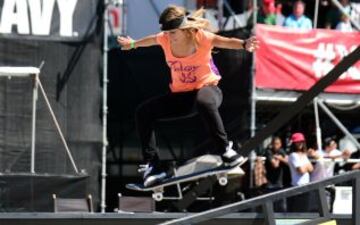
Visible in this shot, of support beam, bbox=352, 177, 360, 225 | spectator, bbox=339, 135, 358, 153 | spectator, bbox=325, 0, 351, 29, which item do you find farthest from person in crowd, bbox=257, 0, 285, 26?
support beam, bbox=352, 177, 360, 225

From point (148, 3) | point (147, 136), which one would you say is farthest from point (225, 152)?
point (148, 3)

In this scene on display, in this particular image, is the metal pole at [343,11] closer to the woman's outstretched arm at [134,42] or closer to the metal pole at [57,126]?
the metal pole at [57,126]

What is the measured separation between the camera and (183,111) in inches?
368

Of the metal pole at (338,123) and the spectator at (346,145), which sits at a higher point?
the metal pole at (338,123)

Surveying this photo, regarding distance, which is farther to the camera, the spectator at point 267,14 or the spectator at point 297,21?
the spectator at point 297,21

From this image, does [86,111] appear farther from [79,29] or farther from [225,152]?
[225,152]

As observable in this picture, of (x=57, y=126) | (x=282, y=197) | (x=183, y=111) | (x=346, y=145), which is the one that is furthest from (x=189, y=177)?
(x=346, y=145)

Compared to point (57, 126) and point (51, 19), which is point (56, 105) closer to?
point (57, 126)

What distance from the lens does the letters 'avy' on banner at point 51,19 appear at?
1272 cm

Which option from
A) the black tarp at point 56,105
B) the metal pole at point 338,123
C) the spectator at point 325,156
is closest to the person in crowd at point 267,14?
the metal pole at point 338,123

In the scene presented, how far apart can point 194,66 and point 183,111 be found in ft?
1.44

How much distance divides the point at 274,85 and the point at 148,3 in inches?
88.4

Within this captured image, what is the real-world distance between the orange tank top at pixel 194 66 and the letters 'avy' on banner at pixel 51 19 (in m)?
3.68

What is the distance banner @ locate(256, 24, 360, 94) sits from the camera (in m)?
13.9
